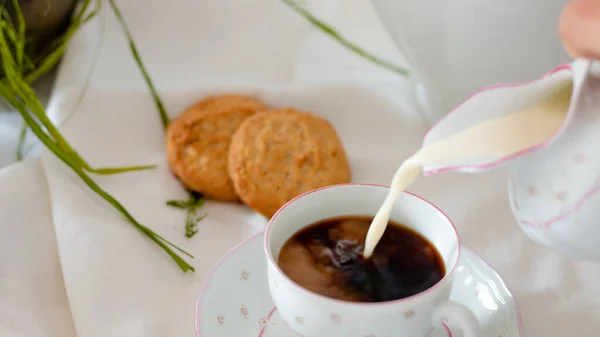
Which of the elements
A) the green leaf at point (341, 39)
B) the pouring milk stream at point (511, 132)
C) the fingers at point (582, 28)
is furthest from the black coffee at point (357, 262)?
the green leaf at point (341, 39)

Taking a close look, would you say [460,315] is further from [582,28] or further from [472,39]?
[472,39]

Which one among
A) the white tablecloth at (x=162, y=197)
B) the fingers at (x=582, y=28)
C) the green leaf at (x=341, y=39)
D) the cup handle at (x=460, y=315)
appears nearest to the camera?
the fingers at (x=582, y=28)

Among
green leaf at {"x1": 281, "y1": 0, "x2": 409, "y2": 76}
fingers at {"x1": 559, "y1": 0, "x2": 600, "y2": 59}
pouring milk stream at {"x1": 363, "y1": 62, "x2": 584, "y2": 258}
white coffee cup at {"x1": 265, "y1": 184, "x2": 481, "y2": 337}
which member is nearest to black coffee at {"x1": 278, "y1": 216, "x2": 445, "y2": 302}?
white coffee cup at {"x1": 265, "y1": 184, "x2": 481, "y2": 337}

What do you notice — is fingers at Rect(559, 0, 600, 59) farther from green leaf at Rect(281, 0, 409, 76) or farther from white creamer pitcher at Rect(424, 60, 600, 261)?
green leaf at Rect(281, 0, 409, 76)

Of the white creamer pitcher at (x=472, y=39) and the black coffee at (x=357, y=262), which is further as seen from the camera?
the white creamer pitcher at (x=472, y=39)

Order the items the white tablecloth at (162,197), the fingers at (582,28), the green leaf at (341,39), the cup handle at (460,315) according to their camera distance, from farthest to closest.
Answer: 1. the green leaf at (341,39)
2. the white tablecloth at (162,197)
3. the cup handle at (460,315)
4. the fingers at (582,28)

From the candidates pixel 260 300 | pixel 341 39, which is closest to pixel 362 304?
pixel 260 300

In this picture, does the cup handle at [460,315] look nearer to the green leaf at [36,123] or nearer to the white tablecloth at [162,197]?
the white tablecloth at [162,197]
